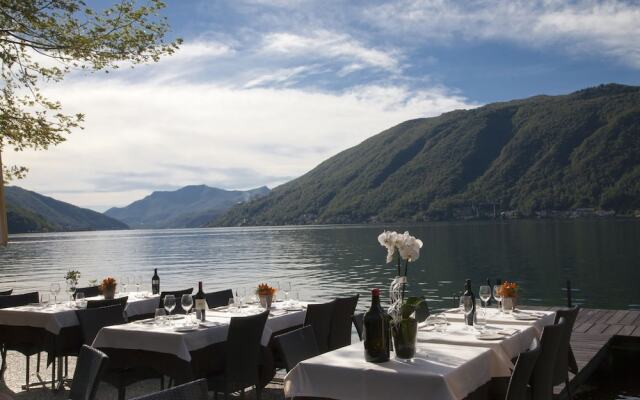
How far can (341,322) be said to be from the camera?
22.8ft

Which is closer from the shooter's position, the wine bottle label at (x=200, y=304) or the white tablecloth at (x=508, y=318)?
the white tablecloth at (x=508, y=318)

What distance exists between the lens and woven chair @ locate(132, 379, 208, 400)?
3.00 meters

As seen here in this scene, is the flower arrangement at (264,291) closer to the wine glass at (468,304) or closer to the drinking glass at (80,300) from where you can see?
the drinking glass at (80,300)

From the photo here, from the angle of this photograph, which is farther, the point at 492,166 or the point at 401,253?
the point at 492,166

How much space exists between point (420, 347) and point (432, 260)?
132 feet

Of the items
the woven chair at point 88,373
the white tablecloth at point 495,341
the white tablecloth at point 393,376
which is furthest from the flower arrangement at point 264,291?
the woven chair at point 88,373

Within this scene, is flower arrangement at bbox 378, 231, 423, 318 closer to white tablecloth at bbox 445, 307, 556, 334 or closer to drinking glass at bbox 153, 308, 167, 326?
white tablecloth at bbox 445, 307, 556, 334

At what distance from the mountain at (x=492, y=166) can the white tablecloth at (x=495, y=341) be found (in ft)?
413

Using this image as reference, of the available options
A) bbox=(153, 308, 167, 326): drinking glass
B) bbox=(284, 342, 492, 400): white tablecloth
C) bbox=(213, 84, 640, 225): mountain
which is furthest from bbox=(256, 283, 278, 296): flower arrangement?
bbox=(213, 84, 640, 225): mountain

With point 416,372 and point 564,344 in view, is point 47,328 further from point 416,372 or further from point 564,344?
point 564,344

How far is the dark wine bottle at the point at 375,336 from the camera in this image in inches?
165

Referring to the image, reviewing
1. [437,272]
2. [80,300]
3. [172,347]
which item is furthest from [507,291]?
[437,272]

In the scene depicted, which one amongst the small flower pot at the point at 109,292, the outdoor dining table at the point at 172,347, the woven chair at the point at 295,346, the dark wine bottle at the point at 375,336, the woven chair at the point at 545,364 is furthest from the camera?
the small flower pot at the point at 109,292

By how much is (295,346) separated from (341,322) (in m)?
2.09
